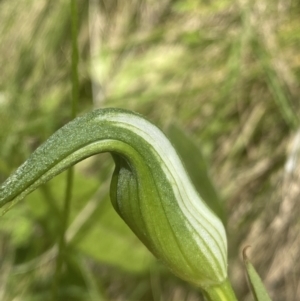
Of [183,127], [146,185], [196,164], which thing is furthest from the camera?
[183,127]

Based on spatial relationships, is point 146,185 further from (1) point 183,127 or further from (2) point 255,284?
(1) point 183,127

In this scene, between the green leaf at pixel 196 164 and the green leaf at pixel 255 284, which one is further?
the green leaf at pixel 196 164

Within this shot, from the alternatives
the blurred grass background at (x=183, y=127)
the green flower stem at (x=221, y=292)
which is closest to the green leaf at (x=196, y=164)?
the blurred grass background at (x=183, y=127)

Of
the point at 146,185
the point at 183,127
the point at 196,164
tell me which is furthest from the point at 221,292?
the point at 183,127

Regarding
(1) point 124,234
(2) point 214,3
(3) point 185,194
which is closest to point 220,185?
(1) point 124,234

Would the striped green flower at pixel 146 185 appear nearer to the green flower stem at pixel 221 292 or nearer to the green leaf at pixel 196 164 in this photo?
the green flower stem at pixel 221 292

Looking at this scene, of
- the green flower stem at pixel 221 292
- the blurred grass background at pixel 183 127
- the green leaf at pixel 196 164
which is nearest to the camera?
the green flower stem at pixel 221 292

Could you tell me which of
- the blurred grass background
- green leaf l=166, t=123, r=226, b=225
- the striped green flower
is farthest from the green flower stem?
the blurred grass background

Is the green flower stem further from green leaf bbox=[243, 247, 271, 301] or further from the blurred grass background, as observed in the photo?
the blurred grass background
